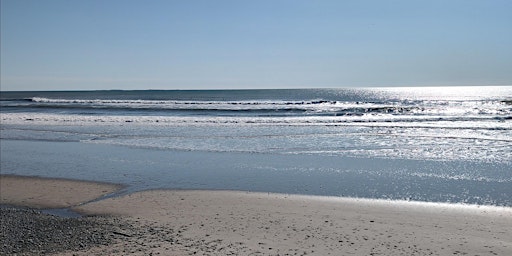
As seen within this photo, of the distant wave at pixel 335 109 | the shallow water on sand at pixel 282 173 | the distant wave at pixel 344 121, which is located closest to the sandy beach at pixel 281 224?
the shallow water on sand at pixel 282 173

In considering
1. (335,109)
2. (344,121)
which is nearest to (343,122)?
(344,121)

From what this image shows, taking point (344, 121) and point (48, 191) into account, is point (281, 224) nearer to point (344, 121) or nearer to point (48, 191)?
point (48, 191)

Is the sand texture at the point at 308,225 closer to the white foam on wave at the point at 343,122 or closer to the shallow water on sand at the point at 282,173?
the shallow water on sand at the point at 282,173

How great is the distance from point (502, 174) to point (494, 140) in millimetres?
8963

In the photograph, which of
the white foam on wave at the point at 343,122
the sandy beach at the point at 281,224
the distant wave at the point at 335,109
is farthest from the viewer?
the distant wave at the point at 335,109

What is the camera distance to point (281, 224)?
26.8ft

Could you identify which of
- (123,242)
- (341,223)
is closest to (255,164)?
(341,223)

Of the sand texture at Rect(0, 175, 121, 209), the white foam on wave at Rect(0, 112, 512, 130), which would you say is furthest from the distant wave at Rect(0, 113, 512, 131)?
the sand texture at Rect(0, 175, 121, 209)

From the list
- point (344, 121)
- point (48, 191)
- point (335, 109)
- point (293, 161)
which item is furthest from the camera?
point (335, 109)

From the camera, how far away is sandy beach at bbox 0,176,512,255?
687 cm

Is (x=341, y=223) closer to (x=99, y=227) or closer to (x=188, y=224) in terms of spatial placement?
(x=188, y=224)

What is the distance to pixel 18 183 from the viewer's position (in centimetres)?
1270

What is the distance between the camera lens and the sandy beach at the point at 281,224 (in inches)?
271

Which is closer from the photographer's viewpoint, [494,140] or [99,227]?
[99,227]
